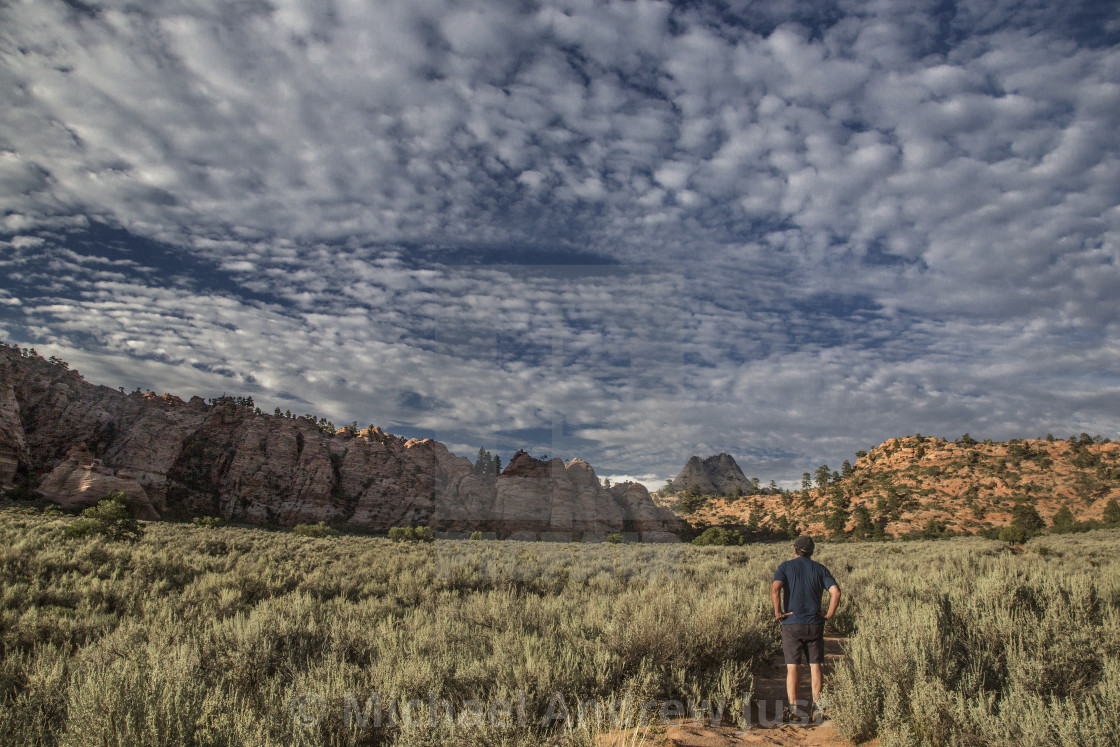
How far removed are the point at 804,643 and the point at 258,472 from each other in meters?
80.4

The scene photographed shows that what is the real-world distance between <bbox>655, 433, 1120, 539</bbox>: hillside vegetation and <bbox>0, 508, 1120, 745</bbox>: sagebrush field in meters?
42.6

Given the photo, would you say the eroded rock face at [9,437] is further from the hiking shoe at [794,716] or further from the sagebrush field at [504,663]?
the hiking shoe at [794,716]

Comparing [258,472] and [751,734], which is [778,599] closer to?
[751,734]

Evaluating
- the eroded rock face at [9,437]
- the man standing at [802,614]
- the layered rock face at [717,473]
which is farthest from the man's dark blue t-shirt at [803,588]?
the layered rock face at [717,473]

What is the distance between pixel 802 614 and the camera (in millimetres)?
5777

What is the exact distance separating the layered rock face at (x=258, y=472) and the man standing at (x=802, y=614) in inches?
1738

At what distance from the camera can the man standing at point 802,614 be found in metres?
5.50

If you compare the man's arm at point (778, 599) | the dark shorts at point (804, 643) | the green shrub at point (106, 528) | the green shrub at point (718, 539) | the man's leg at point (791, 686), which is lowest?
the green shrub at point (718, 539)

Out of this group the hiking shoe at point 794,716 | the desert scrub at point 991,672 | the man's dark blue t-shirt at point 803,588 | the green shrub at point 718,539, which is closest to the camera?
the desert scrub at point 991,672

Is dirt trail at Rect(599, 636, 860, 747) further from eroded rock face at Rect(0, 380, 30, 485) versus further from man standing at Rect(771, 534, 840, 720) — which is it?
eroded rock face at Rect(0, 380, 30, 485)

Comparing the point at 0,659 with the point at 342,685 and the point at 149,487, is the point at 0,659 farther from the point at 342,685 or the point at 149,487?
the point at 149,487

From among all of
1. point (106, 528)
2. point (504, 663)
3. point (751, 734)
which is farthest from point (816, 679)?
point (106, 528)

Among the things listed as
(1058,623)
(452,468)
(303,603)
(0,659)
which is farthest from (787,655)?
(452,468)

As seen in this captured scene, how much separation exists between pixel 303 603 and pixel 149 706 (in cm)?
472
